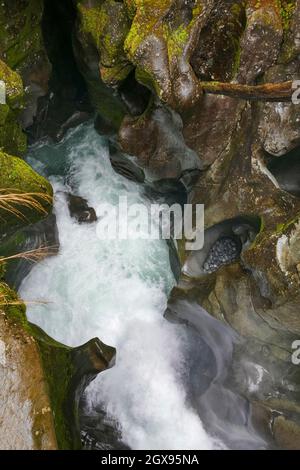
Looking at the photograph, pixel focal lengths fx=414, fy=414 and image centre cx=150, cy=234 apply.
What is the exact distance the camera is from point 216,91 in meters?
8.02

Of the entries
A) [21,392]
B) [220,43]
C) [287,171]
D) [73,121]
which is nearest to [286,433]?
[21,392]

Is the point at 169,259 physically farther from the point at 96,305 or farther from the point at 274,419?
the point at 274,419

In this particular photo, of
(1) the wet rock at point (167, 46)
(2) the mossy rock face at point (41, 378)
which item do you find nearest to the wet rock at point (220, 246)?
(1) the wet rock at point (167, 46)

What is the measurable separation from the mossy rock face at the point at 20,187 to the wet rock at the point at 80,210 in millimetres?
2541

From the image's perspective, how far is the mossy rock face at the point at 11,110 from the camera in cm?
853

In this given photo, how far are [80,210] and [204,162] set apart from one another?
11.7ft

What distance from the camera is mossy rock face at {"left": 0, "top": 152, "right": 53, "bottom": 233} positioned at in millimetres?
7488

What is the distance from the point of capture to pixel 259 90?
6973 mm

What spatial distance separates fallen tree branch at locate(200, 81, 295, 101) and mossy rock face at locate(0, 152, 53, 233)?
3.80 m

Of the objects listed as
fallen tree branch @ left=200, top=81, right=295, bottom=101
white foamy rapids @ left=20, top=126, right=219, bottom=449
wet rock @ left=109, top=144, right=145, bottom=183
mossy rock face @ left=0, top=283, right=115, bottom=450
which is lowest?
white foamy rapids @ left=20, top=126, right=219, bottom=449

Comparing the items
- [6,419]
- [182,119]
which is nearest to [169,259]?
[182,119]

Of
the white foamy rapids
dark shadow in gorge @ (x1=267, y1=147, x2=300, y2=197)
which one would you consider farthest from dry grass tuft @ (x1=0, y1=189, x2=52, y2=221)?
dark shadow in gorge @ (x1=267, y1=147, x2=300, y2=197)

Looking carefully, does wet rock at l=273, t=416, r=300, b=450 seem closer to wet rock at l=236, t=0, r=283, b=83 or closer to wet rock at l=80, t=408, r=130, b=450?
wet rock at l=80, t=408, r=130, b=450

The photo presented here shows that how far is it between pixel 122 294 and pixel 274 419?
13.9 feet
